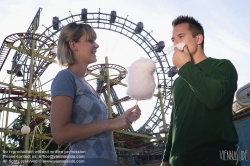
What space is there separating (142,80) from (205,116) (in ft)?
2.09

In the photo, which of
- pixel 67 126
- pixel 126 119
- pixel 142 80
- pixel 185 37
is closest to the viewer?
pixel 67 126

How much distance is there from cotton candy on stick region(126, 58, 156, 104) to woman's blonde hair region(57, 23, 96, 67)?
49 centimetres

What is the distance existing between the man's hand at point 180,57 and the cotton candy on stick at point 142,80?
441 millimetres

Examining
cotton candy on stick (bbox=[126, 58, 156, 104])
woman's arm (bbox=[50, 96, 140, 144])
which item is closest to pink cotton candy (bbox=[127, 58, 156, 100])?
cotton candy on stick (bbox=[126, 58, 156, 104])

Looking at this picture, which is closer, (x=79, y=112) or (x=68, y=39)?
(x=79, y=112)

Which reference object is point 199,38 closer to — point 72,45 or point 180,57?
point 180,57

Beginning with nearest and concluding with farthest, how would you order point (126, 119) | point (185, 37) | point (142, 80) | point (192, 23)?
point (126, 119)
point (185, 37)
point (192, 23)
point (142, 80)

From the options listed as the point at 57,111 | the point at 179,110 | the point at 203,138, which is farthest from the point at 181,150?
the point at 57,111

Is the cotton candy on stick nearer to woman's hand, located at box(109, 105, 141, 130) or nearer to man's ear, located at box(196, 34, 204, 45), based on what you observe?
woman's hand, located at box(109, 105, 141, 130)

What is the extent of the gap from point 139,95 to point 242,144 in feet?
11.6

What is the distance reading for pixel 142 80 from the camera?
1.92 meters

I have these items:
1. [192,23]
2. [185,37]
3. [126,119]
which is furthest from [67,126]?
[192,23]

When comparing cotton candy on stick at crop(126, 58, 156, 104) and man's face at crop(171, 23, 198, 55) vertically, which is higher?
man's face at crop(171, 23, 198, 55)

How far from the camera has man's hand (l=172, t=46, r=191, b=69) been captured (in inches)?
57.2
